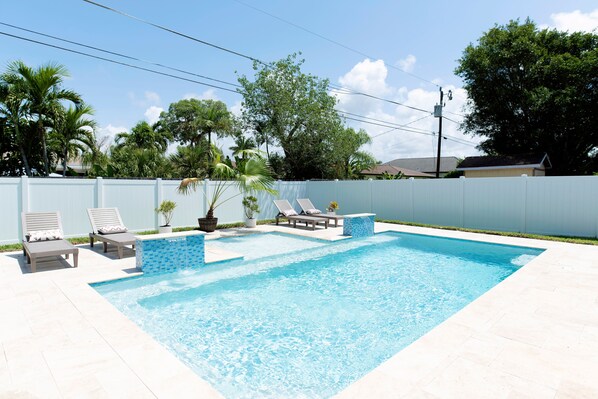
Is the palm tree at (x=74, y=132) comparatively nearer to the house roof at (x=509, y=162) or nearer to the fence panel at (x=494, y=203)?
the fence panel at (x=494, y=203)

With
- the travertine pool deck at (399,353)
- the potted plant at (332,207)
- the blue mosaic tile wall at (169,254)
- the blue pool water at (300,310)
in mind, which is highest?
the potted plant at (332,207)

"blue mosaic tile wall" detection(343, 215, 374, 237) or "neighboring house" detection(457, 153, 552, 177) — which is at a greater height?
"neighboring house" detection(457, 153, 552, 177)

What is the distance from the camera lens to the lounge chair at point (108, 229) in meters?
8.14

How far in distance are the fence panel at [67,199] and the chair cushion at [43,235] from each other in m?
2.21

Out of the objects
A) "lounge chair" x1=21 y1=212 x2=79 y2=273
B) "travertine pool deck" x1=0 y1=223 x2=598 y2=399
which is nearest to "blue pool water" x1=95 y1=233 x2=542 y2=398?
"travertine pool deck" x1=0 y1=223 x2=598 y2=399

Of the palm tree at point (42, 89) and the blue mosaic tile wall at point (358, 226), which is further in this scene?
the blue mosaic tile wall at point (358, 226)

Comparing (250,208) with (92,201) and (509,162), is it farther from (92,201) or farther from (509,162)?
(509,162)

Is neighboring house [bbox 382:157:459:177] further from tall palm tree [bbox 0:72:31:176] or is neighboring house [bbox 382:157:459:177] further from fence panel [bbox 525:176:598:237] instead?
tall palm tree [bbox 0:72:31:176]

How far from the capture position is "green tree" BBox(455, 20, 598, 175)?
805 inches

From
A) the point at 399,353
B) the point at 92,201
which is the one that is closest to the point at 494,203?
the point at 399,353

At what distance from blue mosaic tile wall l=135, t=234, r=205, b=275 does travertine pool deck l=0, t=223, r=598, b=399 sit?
1.35 metres

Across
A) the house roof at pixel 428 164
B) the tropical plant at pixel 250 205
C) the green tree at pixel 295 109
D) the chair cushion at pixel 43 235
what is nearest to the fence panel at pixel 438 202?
the tropical plant at pixel 250 205

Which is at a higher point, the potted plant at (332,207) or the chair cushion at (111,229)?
the potted plant at (332,207)

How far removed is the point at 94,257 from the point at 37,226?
1.66 metres
